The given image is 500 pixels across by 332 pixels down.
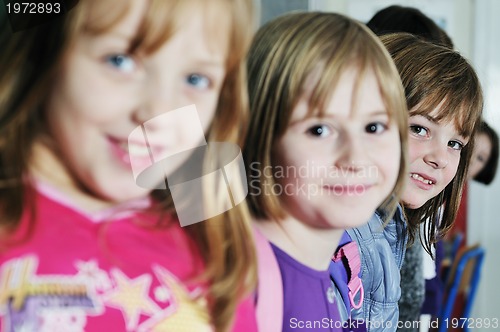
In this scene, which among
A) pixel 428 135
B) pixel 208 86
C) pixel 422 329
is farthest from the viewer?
pixel 422 329

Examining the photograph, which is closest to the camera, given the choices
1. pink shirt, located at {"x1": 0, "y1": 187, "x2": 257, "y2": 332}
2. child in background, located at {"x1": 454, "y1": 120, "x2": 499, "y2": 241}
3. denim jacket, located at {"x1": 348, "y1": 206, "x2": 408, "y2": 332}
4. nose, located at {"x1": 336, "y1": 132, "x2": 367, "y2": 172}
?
pink shirt, located at {"x1": 0, "y1": 187, "x2": 257, "y2": 332}

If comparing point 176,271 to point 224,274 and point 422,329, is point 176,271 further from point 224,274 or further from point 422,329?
point 422,329

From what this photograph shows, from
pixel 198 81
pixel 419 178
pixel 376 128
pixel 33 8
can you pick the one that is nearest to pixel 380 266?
pixel 419 178

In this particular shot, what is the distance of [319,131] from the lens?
625 millimetres

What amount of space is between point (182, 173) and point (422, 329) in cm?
58

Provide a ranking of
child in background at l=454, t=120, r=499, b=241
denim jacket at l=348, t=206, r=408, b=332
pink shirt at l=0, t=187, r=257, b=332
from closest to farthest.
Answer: pink shirt at l=0, t=187, r=257, b=332, denim jacket at l=348, t=206, r=408, b=332, child in background at l=454, t=120, r=499, b=241

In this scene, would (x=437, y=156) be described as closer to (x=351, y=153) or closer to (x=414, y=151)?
(x=414, y=151)

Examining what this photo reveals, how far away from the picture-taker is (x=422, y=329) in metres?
1.04

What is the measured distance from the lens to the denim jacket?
0.76 metres

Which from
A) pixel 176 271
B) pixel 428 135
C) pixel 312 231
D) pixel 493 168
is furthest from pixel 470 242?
pixel 176 271

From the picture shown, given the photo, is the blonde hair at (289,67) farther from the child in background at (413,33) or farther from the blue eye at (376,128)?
the child in background at (413,33)

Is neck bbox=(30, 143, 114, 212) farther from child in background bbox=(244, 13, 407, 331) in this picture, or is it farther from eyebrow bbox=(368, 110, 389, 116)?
eyebrow bbox=(368, 110, 389, 116)

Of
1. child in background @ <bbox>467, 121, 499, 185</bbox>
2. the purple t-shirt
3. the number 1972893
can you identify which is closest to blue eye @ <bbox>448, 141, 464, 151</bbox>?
the purple t-shirt

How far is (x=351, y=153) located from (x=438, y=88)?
20cm
